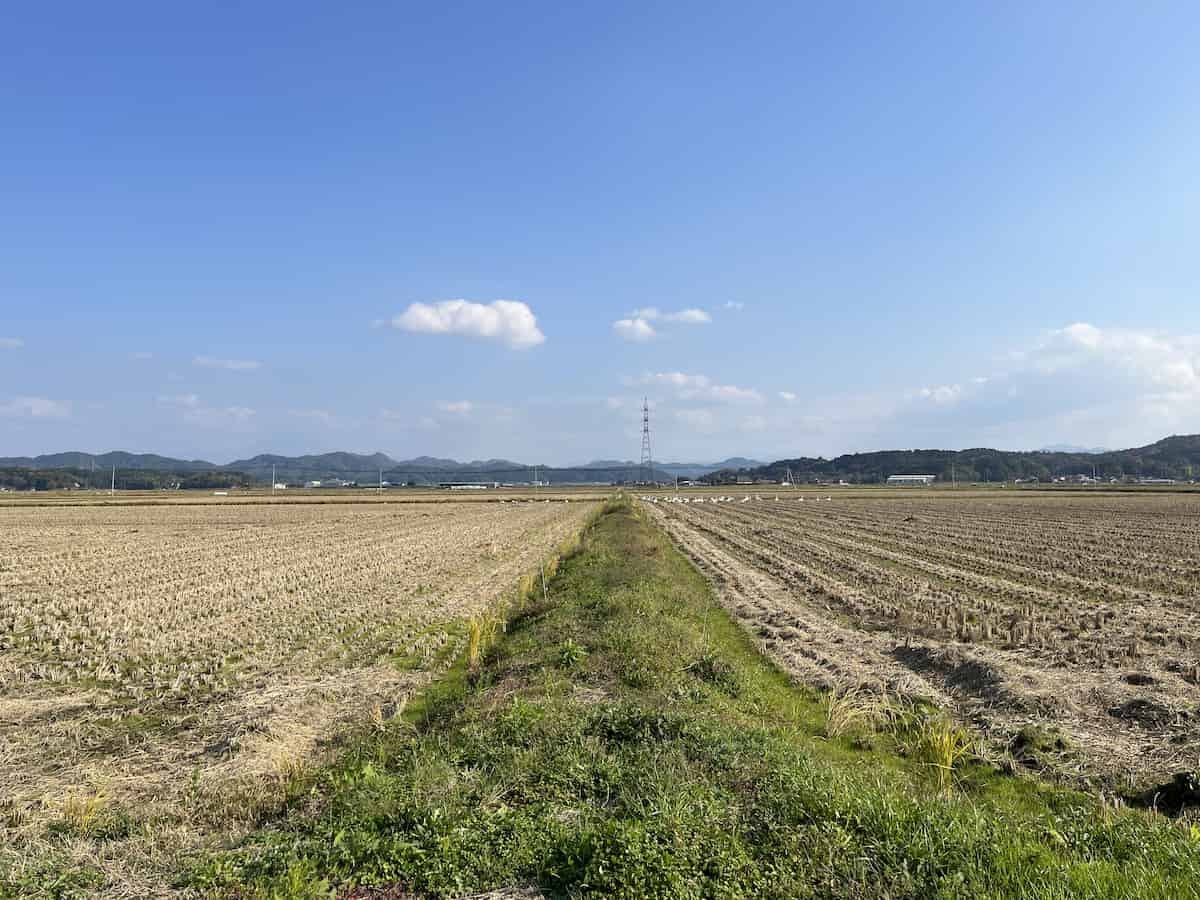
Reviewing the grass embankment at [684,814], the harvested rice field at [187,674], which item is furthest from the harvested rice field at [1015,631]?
the harvested rice field at [187,674]

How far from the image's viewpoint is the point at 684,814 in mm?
5223

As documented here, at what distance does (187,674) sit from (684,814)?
10.1 metres

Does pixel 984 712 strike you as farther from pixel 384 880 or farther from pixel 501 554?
pixel 501 554

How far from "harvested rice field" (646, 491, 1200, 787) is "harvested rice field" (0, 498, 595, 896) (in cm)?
759

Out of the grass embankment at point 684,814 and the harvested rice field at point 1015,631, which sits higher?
the grass embankment at point 684,814

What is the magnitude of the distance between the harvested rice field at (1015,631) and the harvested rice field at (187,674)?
299 inches

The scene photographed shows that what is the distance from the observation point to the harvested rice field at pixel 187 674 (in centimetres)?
654

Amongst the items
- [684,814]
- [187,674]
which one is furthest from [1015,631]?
[187,674]

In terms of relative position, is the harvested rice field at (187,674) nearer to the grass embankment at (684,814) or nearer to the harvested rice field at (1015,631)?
the grass embankment at (684,814)

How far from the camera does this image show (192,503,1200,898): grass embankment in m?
4.59

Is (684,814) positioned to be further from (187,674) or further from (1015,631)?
(1015,631)

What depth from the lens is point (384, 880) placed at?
480cm

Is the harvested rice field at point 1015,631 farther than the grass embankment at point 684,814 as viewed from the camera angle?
Yes

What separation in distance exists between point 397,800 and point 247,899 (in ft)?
4.75
